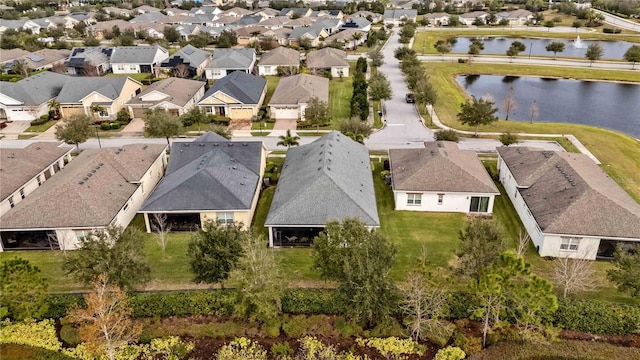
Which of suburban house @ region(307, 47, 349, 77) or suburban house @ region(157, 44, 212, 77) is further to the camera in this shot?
suburban house @ region(307, 47, 349, 77)

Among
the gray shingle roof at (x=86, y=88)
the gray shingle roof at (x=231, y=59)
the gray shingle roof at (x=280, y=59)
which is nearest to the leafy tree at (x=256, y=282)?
the gray shingle roof at (x=86, y=88)

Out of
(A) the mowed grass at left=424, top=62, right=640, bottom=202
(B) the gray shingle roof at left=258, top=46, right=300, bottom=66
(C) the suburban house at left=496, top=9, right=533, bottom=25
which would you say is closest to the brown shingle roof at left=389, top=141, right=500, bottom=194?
(A) the mowed grass at left=424, top=62, right=640, bottom=202

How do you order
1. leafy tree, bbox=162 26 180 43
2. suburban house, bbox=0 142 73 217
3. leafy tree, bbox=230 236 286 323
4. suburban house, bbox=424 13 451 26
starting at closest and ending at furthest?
leafy tree, bbox=230 236 286 323, suburban house, bbox=0 142 73 217, leafy tree, bbox=162 26 180 43, suburban house, bbox=424 13 451 26

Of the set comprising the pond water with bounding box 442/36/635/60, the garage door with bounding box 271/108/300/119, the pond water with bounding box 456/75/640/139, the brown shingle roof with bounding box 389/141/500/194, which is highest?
the brown shingle roof with bounding box 389/141/500/194

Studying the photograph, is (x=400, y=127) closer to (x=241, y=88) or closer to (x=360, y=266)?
(x=241, y=88)

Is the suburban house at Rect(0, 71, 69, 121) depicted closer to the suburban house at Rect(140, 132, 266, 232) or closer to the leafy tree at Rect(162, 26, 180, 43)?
the suburban house at Rect(140, 132, 266, 232)

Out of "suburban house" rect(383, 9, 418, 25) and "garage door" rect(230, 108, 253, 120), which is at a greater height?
"suburban house" rect(383, 9, 418, 25)

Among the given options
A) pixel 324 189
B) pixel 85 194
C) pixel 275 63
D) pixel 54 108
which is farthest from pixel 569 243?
pixel 275 63
